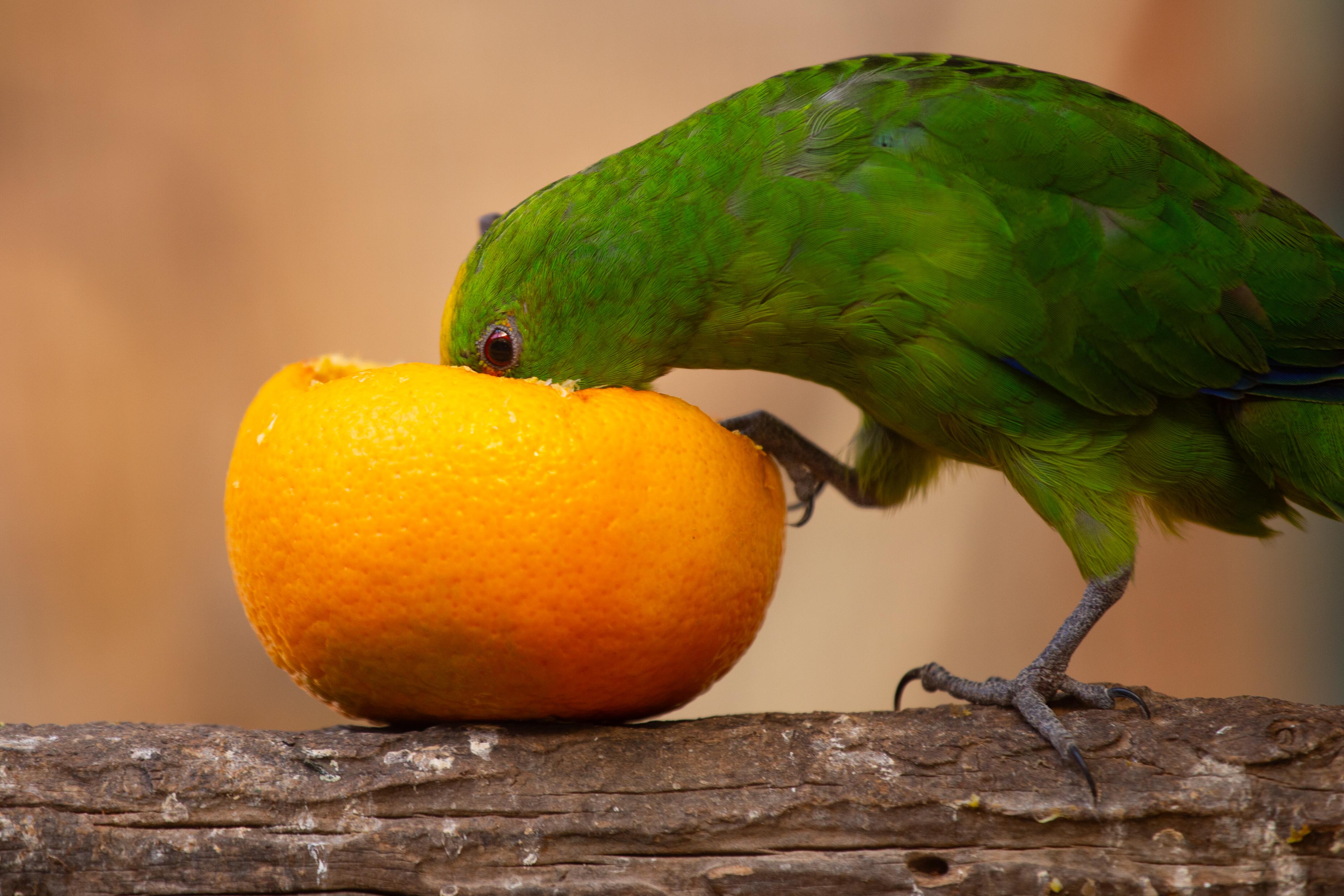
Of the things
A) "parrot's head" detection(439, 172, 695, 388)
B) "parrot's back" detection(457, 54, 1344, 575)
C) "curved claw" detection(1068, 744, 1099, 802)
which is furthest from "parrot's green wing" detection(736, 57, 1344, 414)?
"curved claw" detection(1068, 744, 1099, 802)

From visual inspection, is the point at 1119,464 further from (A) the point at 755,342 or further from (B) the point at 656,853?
(B) the point at 656,853

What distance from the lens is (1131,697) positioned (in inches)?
70.6

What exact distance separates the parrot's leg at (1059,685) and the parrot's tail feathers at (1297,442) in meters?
0.37

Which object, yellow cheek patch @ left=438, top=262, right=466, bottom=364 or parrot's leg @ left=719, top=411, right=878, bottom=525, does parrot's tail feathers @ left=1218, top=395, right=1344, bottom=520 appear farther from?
yellow cheek patch @ left=438, top=262, right=466, bottom=364

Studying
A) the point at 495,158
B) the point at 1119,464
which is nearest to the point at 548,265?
the point at 1119,464

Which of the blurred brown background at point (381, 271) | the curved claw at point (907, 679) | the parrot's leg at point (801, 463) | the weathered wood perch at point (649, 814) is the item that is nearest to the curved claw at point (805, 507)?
the parrot's leg at point (801, 463)

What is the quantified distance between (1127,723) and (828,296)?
2.95 ft

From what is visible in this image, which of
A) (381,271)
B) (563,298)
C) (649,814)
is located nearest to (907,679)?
(649,814)

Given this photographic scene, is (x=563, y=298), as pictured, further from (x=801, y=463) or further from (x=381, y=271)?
(x=381, y=271)

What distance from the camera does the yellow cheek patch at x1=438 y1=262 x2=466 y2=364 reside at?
189 cm

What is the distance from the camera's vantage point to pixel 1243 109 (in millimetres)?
4223

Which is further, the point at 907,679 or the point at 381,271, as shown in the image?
the point at 381,271

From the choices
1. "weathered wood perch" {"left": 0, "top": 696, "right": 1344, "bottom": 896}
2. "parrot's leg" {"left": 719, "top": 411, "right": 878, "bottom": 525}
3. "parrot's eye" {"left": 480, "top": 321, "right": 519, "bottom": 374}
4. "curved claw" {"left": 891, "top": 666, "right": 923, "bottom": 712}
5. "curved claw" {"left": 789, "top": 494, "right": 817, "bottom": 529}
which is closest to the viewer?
"weathered wood perch" {"left": 0, "top": 696, "right": 1344, "bottom": 896}

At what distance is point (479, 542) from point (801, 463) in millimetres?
1238
